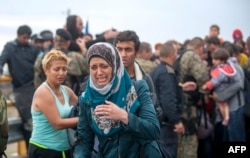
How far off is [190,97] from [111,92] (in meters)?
3.35

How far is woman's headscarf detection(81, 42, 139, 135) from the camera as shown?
100.0 inches

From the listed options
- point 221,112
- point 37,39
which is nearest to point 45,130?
point 221,112

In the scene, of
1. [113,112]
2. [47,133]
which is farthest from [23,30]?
[113,112]

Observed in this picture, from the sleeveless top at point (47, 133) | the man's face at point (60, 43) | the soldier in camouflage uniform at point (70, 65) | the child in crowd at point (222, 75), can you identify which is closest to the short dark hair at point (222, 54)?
the child in crowd at point (222, 75)

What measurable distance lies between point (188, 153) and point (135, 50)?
7.92ft

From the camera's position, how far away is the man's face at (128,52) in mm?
3637

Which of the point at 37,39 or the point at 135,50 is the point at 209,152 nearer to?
the point at 135,50

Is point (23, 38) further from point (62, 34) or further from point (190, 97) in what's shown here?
point (190, 97)

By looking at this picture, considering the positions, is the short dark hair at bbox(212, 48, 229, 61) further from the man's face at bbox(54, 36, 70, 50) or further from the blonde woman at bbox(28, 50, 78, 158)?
the blonde woman at bbox(28, 50, 78, 158)

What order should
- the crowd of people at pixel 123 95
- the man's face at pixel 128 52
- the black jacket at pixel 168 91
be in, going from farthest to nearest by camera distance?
1. the black jacket at pixel 168 91
2. the man's face at pixel 128 52
3. the crowd of people at pixel 123 95

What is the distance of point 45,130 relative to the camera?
11.3 feet

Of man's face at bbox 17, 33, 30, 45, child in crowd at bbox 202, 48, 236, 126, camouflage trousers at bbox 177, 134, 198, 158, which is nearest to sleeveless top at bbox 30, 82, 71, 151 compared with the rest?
camouflage trousers at bbox 177, 134, 198, 158

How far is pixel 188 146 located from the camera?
557 cm

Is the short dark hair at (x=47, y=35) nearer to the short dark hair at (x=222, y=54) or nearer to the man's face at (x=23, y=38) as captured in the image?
the man's face at (x=23, y=38)
